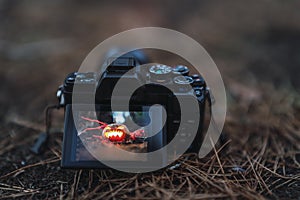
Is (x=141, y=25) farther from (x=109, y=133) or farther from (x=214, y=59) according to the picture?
(x=109, y=133)

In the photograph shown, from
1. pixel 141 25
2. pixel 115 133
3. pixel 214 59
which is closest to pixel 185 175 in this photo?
pixel 115 133

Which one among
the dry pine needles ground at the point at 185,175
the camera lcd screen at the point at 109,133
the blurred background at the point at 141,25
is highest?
the blurred background at the point at 141,25

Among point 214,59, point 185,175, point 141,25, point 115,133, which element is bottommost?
point 185,175

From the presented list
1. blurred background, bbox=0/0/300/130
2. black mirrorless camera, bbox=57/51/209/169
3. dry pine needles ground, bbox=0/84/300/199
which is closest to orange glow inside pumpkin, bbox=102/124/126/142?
black mirrorless camera, bbox=57/51/209/169

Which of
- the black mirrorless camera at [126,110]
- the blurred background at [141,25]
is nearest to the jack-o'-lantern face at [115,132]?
the black mirrorless camera at [126,110]

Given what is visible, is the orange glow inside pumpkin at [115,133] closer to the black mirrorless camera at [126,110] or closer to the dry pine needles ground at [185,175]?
the black mirrorless camera at [126,110]

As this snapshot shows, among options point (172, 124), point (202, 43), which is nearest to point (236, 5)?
point (202, 43)

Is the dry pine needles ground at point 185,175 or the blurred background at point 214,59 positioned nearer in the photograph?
the dry pine needles ground at point 185,175

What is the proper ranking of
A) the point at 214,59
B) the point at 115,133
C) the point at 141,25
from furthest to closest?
the point at 141,25, the point at 214,59, the point at 115,133
